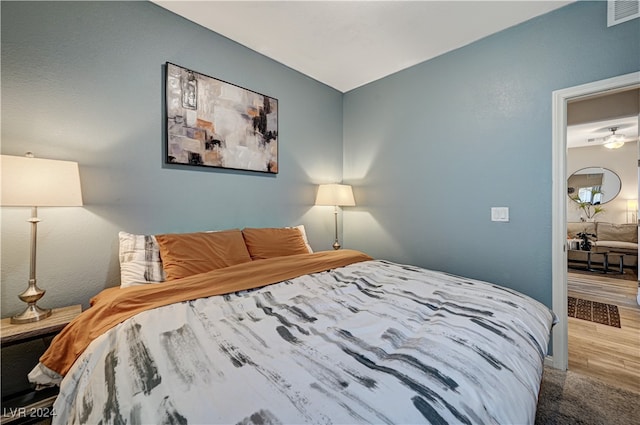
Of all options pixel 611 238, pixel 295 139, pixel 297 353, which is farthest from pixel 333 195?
pixel 611 238

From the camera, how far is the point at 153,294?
1.36m

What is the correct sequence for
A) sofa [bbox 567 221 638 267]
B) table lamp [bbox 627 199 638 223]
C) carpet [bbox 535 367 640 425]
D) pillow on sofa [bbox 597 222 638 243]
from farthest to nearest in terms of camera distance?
table lamp [bbox 627 199 638 223] < pillow on sofa [bbox 597 222 638 243] < sofa [bbox 567 221 638 267] < carpet [bbox 535 367 640 425]

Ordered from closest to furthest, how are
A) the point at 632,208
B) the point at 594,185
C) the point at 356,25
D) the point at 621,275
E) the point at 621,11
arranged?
the point at 621,11 → the point at 356,25 → the point at 621,275 → the point at 632,208 → the point at 594,185

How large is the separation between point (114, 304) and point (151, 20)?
2090 mm

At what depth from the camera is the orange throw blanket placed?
1.16 meters

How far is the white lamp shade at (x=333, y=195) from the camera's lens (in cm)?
305

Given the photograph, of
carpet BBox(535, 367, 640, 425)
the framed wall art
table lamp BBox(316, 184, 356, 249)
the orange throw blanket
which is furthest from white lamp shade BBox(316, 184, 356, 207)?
carpet BBox(535, 367, 640, 425)

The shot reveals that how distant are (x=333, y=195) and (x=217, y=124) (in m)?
1.43

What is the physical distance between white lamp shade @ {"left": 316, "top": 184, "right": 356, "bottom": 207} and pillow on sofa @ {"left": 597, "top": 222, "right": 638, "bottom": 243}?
5.73 m

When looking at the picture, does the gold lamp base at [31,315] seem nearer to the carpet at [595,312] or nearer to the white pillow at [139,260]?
the white pillow at [139,260]

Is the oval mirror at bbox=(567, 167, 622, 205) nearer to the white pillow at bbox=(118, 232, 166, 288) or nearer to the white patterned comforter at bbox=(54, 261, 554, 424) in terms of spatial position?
the white patterned comforter at bbox=(54, 261, 554, 424)

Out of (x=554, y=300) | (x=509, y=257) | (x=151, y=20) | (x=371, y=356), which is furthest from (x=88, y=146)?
(x=554, y=300)

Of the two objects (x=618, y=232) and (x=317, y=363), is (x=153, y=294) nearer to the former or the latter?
(x=317, y=363)

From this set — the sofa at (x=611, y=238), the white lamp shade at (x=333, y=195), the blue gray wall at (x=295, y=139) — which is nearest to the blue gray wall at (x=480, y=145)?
the blue gray wall at (x=295, y=139)
